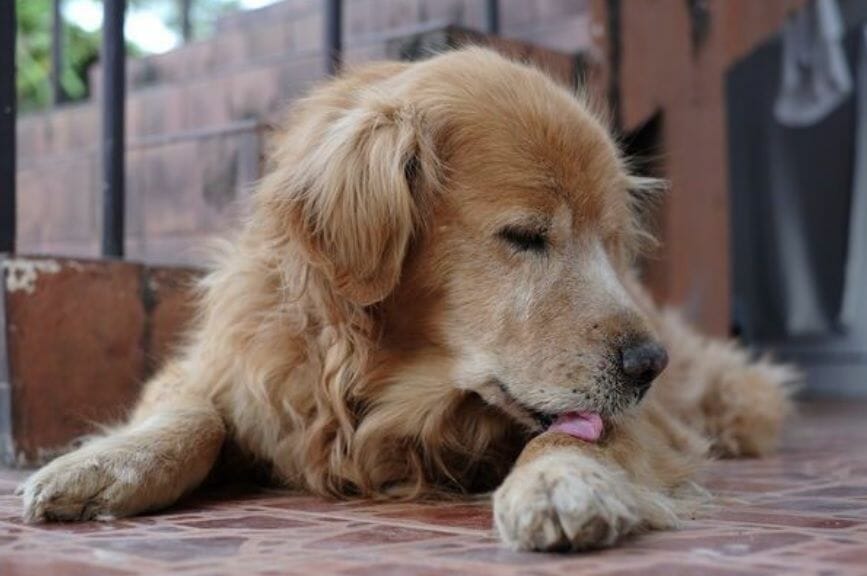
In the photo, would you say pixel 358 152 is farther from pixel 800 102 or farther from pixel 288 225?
pixel 800 102

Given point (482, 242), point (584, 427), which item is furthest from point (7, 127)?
point (584, 427)

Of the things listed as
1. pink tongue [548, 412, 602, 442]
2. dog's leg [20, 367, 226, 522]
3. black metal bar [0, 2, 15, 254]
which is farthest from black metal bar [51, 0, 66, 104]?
pink tongue [548, 412, 602, 442]

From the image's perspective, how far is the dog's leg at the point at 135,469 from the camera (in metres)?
2.41

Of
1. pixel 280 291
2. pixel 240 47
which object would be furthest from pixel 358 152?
pixel 240 47

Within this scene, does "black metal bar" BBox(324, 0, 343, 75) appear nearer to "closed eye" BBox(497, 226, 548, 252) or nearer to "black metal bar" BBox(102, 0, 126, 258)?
"black metal bar" BBox(102, 0, 126, 258)

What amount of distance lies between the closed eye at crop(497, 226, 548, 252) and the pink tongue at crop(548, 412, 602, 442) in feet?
1.24

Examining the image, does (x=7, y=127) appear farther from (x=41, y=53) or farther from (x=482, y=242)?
(x=41, y=53)

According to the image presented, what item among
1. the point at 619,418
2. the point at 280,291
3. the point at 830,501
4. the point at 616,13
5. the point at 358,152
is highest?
the point at 616,13

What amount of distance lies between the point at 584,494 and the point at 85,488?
1.06 metres

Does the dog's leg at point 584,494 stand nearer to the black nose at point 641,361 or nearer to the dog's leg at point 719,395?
the black nose at point 641,361

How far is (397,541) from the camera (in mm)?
2129

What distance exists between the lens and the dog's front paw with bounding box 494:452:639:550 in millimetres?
1979

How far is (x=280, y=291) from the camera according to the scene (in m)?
2.87

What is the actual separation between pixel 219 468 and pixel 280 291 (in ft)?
1.60
